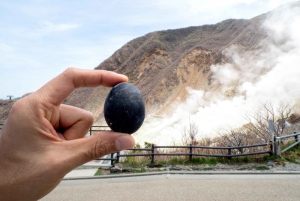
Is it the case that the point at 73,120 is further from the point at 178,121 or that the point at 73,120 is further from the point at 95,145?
the point at 178,121

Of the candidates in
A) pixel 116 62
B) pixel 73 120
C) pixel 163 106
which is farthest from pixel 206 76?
pixel 73 120

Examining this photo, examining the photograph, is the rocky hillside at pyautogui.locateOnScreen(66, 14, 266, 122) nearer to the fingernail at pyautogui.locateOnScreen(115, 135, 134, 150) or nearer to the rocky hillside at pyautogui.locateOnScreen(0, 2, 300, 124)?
the rocky hillside at pyautogui.locateOnScreen(0, 2, 300, 124)

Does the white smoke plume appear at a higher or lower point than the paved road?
higher

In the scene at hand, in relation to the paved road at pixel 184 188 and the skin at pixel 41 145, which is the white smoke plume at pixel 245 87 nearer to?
the paved road at pixel 184 188

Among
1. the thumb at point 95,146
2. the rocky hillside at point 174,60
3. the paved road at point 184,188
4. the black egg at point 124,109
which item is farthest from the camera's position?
the rocky hillside at point 174,60

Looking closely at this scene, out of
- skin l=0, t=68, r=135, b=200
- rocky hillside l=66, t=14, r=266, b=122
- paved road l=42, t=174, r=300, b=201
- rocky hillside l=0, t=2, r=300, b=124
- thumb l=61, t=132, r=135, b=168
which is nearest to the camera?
skin l=0, t=68, r=135, b=200

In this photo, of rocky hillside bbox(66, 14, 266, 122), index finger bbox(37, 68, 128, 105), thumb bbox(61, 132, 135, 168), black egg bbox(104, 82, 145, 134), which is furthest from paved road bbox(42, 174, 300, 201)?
rocky hillside bbox(66, 14, 266, 122)

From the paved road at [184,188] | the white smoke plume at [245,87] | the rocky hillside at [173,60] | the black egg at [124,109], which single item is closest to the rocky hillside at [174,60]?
the rocky hillside at [173,60]
